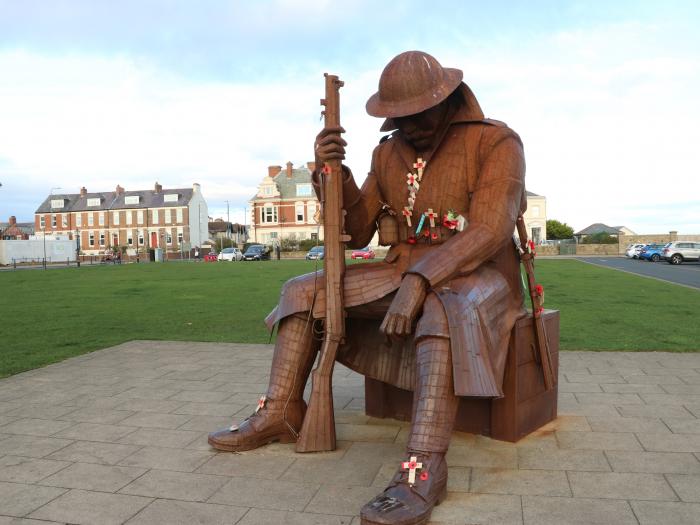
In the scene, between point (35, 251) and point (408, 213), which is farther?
point (35, 251)

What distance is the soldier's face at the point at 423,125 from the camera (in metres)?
3.56

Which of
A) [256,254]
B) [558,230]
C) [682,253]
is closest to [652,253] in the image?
[682,253]

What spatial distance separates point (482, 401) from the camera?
3783mm

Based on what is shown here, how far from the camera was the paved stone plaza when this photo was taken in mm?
2721

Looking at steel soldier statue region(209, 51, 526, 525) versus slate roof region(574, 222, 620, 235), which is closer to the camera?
steel soldier statue region(209, 51, 526, 525)

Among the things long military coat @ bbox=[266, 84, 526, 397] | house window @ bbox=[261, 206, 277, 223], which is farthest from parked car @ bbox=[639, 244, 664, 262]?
long military coat @ bbox=[266, 84, 526, 397]

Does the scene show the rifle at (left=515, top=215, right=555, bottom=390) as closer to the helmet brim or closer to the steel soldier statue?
the steel soldier statue

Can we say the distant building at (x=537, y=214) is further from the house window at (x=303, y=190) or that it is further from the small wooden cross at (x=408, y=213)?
the small wooden cross at (x=408, y=213)

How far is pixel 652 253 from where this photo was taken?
38.5 m

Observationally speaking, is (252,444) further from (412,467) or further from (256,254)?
(256,254)

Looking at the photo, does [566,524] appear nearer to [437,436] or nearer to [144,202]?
[437,436]

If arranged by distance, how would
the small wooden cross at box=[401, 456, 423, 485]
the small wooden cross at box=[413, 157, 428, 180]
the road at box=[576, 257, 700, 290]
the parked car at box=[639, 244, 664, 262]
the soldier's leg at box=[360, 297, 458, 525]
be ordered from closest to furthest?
1. the soldier's leg at box=[360, 297, 458, 525]
2. the small wooden cross at box=[401, 456, 423, 485]
3. the small wooden cross at box=[413, 157, 428, 180]
4. the road at box=[576, 257, 700, 290]
5. the parked car at box=[639, 244, 664, 262]

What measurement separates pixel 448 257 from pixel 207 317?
8.49 metres

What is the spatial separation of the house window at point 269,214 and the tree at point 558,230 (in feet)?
128
